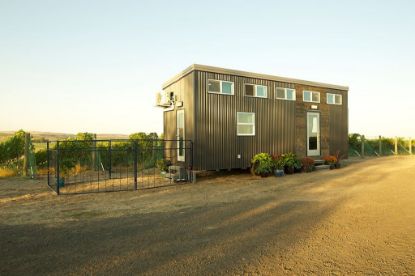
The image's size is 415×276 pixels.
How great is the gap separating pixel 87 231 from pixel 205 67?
8.32 meters

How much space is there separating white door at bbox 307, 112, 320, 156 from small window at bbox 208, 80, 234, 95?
558cm

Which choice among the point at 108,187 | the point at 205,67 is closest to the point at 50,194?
the point at 108,187

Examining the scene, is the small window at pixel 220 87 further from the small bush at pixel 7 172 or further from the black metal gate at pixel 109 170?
the small bush at pixel 7 172

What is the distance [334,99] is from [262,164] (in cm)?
768

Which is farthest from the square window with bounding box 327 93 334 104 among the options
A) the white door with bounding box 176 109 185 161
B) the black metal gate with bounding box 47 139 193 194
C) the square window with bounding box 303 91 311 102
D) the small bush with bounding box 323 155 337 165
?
the black metal gate with bounding box 47 139 193 194

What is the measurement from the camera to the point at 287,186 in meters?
10.5

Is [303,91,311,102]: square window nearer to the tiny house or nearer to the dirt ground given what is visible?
the tiny house

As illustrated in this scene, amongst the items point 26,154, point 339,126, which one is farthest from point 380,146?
point 26,154

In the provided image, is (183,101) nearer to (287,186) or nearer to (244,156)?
(244,156)

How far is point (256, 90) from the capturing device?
13625 mm

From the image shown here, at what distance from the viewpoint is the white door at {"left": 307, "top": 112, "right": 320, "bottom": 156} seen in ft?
51.9

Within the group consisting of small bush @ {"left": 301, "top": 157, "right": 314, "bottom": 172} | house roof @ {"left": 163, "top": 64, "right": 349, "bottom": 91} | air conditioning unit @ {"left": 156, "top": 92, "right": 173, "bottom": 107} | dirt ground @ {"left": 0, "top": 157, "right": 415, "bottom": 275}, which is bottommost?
dirt ground @ {"left": 0, "top": 157, "right": 415, "bottom": 275}

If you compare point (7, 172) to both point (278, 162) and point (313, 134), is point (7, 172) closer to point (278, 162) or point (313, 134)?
point (278, 162)

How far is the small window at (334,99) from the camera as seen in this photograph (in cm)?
1677
